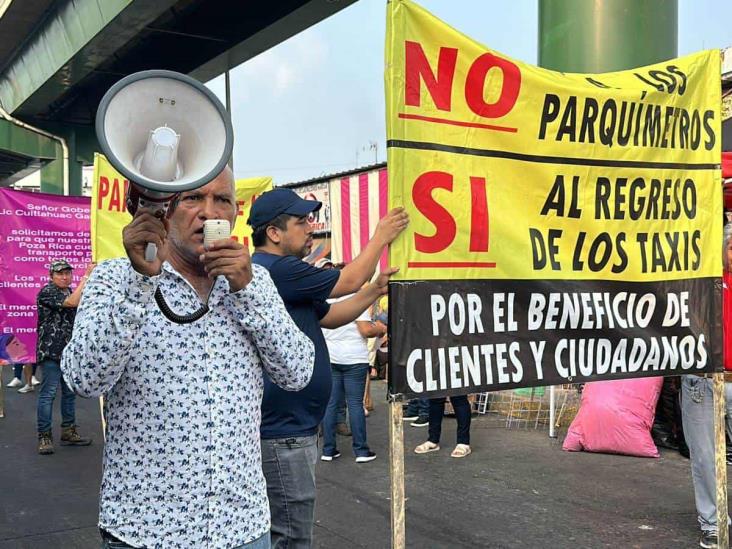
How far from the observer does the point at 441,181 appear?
347cm

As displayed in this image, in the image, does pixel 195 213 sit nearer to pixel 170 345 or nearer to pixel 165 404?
pixel 170 345

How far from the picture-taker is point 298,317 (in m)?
3.16

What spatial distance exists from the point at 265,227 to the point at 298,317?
460mm

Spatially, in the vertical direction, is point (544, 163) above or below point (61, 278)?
above

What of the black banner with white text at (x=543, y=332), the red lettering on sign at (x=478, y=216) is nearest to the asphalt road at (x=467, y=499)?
the black banner with white text at (x=543, y=332)

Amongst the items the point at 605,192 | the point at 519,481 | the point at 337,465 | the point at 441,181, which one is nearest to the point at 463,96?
the point at 441,181

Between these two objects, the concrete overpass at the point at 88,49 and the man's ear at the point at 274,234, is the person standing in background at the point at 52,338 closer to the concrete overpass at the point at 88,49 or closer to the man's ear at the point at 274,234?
the concrete overpass at the point at 88,49

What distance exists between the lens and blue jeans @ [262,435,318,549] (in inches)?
117

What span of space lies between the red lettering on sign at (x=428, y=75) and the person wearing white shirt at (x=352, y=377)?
13.6ft

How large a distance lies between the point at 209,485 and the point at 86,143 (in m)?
18.1

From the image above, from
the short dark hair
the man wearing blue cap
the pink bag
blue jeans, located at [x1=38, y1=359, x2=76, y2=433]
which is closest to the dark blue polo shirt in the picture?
the man wearing blue cap

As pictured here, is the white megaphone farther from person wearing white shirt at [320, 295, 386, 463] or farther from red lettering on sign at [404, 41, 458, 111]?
person wearing white shirt at [320, 295, 386, 463]

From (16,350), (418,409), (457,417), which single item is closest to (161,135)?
(457,417)

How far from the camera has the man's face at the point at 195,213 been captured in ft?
6.69
